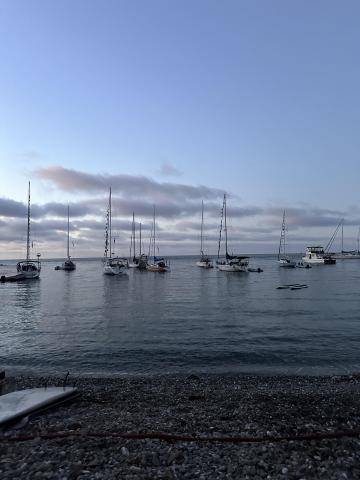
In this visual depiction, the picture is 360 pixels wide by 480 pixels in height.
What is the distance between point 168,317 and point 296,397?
22829 mm

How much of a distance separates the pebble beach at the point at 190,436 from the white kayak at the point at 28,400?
260mm

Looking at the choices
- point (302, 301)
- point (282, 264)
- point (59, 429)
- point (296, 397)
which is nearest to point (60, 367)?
point (59, 429)

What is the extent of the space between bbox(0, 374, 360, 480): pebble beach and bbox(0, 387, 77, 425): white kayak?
10.2 inches

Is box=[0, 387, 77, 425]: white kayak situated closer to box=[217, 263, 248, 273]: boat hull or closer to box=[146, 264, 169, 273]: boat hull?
box=[217, 263, 248, 273]: boat hull

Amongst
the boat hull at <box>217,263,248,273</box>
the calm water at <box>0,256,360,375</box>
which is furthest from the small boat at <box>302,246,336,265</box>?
the calm water at <box>0,256,360,375</box>

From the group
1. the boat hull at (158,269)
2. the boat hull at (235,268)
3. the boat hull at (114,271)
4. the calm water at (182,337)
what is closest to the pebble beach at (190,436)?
the calm water at (182,337)

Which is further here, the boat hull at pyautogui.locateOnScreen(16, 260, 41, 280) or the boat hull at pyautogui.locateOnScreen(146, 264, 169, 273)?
the boat hull at pyautogui.locateOnScreen(146, 264, 169, 273)

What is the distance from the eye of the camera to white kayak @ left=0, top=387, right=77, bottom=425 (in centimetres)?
986

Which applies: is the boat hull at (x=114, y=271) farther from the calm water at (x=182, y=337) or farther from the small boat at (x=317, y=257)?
the small boat at (x=317, y=257)

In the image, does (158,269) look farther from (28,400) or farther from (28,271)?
(28,400)

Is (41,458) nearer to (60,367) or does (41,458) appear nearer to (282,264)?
(60,367)

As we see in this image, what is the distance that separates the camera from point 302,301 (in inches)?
1769

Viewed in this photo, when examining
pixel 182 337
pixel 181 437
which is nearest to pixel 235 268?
pixel 182 337

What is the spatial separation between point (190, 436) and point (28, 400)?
5332 mm
